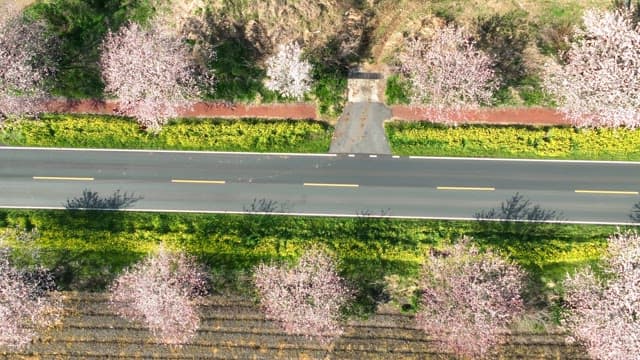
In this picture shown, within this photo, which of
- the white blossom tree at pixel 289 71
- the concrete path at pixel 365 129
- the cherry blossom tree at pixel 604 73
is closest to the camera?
the cherry blossom tree at pixel 604 73

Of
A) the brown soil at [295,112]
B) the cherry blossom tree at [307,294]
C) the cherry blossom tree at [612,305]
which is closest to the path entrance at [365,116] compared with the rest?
the brown soil at [295,112]

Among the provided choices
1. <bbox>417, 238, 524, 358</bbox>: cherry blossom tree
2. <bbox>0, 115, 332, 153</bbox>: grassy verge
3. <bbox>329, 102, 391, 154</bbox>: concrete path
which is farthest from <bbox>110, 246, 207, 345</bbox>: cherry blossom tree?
<bbox>417, 238, 524, 358</bbox>: cherry blossom tree

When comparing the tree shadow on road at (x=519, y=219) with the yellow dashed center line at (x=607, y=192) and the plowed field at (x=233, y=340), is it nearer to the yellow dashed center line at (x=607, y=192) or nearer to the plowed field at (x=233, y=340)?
the yellow dashed center line at (x=607, y=192)

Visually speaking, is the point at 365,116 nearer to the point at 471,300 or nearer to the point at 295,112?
the point at 295,112

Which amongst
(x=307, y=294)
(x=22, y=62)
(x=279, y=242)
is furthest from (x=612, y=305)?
(x=22, y=62)

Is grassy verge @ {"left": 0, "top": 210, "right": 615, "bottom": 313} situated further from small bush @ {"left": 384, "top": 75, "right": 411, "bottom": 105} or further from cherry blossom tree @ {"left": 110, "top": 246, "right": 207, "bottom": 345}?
small bush @ {"left": 384, "top": 75, "right": 411, "bottom": 105}

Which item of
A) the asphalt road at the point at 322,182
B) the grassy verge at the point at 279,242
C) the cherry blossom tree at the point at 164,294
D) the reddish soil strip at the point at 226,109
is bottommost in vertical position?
the cherry blossom tree at the point at 164,294
